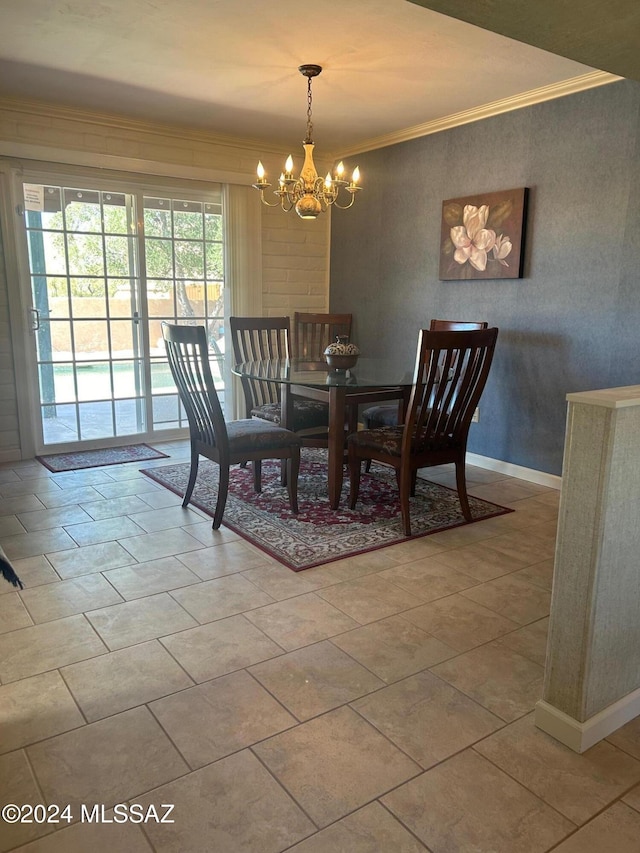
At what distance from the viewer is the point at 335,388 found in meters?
3.21

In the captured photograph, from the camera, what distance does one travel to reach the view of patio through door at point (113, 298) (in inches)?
172

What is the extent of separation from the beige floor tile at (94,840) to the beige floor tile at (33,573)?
1.26 meters

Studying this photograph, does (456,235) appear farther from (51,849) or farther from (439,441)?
(51,849)

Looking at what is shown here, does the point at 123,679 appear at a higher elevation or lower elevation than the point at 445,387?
lower

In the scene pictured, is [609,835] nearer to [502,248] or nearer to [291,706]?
[291,706]

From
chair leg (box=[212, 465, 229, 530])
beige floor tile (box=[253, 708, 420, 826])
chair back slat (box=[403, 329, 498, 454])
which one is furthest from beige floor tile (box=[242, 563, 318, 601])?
chair back slat (box=[403, 329, 498, 454])

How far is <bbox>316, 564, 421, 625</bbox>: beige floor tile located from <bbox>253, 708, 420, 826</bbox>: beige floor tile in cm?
58

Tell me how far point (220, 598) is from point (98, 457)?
8.09 ft

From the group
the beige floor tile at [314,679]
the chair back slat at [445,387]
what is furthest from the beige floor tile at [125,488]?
the beige floor tile at [314,679]

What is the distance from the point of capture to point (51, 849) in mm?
1309

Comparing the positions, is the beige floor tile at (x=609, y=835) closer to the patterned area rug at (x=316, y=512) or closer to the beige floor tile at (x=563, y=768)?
the beige floor tile at (x=563, y=768)

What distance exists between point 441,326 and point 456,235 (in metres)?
0.66

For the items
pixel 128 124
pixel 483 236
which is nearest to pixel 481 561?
pixel 483 236

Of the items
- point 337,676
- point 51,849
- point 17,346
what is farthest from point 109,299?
point 51,849
